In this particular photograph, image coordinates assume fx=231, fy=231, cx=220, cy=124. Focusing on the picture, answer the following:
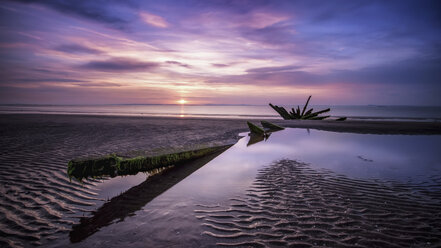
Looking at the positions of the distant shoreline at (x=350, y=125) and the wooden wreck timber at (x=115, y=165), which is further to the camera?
the distant shoreline at (x=350, y=125)

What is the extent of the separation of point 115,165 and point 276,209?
347 cm

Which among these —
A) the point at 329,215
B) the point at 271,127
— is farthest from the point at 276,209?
the point at 271,127

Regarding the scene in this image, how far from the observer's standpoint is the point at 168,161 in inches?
256

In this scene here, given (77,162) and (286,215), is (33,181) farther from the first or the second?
(286,215)

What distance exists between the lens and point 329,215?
12.6 ft

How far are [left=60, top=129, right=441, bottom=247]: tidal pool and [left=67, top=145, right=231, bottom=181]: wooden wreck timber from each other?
42 centimetres

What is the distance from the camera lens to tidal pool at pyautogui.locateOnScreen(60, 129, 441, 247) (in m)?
3.14

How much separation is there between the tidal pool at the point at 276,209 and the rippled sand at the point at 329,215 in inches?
0.5

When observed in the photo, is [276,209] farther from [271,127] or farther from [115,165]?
[271,127]

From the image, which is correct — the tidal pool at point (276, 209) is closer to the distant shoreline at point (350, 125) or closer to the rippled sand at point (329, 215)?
the rippled sand at point (329, 215)

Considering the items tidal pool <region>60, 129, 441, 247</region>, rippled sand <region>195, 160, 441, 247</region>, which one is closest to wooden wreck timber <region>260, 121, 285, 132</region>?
tidal pool <region>60, 129, 441, 247</region>

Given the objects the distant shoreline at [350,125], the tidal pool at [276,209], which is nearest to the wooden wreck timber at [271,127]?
the distant shoreline at [350,125]

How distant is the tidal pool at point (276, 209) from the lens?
314cm

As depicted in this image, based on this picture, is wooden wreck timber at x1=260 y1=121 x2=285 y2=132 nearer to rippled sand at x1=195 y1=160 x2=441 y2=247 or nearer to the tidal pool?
the tidal pool
